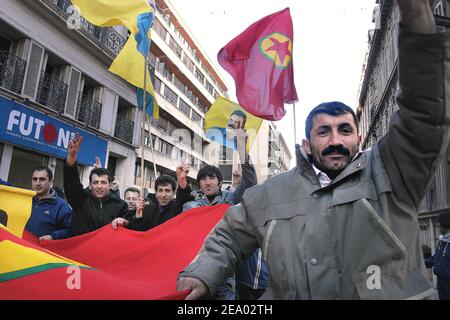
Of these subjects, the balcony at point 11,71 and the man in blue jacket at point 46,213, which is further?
the balcony at point 11,71

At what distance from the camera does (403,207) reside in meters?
1.59

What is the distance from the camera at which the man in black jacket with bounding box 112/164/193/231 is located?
14.8 ft

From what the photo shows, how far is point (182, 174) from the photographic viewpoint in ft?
14.4

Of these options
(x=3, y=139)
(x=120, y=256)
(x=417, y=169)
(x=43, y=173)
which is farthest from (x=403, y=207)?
(x=3, y=139)

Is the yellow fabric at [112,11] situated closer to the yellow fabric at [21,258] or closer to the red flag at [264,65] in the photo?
the red flag at [264,65]

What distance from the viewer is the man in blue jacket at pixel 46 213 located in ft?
15.0

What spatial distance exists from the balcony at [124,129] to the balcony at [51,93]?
165 inches

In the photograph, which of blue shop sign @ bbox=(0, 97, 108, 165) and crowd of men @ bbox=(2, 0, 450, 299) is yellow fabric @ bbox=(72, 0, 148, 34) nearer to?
crowd of men @ bbox=(2, 0, 450, 299)

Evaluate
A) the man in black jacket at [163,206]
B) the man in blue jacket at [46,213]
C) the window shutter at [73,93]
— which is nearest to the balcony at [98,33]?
the window shutter at [73,93]

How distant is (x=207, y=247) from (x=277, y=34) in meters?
5.20

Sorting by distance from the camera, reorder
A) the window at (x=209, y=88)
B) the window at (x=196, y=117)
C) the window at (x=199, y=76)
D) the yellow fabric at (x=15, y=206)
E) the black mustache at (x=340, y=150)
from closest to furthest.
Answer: the black mustache at (x=340, y=150) → the yellow fabric at (x=15, y=206) → the window at (x=196, y=117) → the window at (x=199, y=76) → the window at (x=209, y=88)

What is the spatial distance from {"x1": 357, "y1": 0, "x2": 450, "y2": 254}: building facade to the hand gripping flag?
19.4 feet
